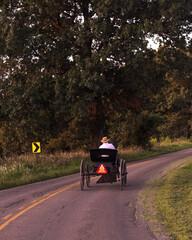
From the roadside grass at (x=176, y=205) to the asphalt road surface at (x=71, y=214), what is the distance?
0.60 meters

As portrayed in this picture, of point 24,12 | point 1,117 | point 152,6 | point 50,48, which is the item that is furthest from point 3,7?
point 152,6

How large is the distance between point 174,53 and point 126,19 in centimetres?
462

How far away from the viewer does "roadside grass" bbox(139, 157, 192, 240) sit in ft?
25.6

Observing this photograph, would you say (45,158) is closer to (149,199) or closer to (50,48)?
(50,48)

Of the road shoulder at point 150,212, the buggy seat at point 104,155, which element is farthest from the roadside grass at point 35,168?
the road shoulder at point 150,212

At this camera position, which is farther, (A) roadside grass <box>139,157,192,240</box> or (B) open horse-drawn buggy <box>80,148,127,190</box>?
(B) open horse-drawn buggy <box>80,148,127,190</box>

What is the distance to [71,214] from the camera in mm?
→ 9859

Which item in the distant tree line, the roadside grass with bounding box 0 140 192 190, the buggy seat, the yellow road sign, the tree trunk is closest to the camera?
the buggy seat

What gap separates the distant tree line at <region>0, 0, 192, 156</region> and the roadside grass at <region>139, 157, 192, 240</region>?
358 inches

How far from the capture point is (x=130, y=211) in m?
10.1

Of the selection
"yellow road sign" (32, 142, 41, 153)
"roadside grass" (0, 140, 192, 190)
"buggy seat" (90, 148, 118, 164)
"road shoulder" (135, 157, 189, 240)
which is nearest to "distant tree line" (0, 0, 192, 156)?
"roadside grass" (0, 140, 192, 190)

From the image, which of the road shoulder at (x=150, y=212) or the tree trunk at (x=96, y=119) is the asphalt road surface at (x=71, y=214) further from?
the tree trunk at (x=96, y=119)

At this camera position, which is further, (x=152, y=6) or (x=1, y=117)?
(x=1, y=117)

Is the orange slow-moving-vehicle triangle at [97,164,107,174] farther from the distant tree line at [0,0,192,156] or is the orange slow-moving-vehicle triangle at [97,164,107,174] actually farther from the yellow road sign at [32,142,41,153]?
the distant tree line at [0,0,192,156]
